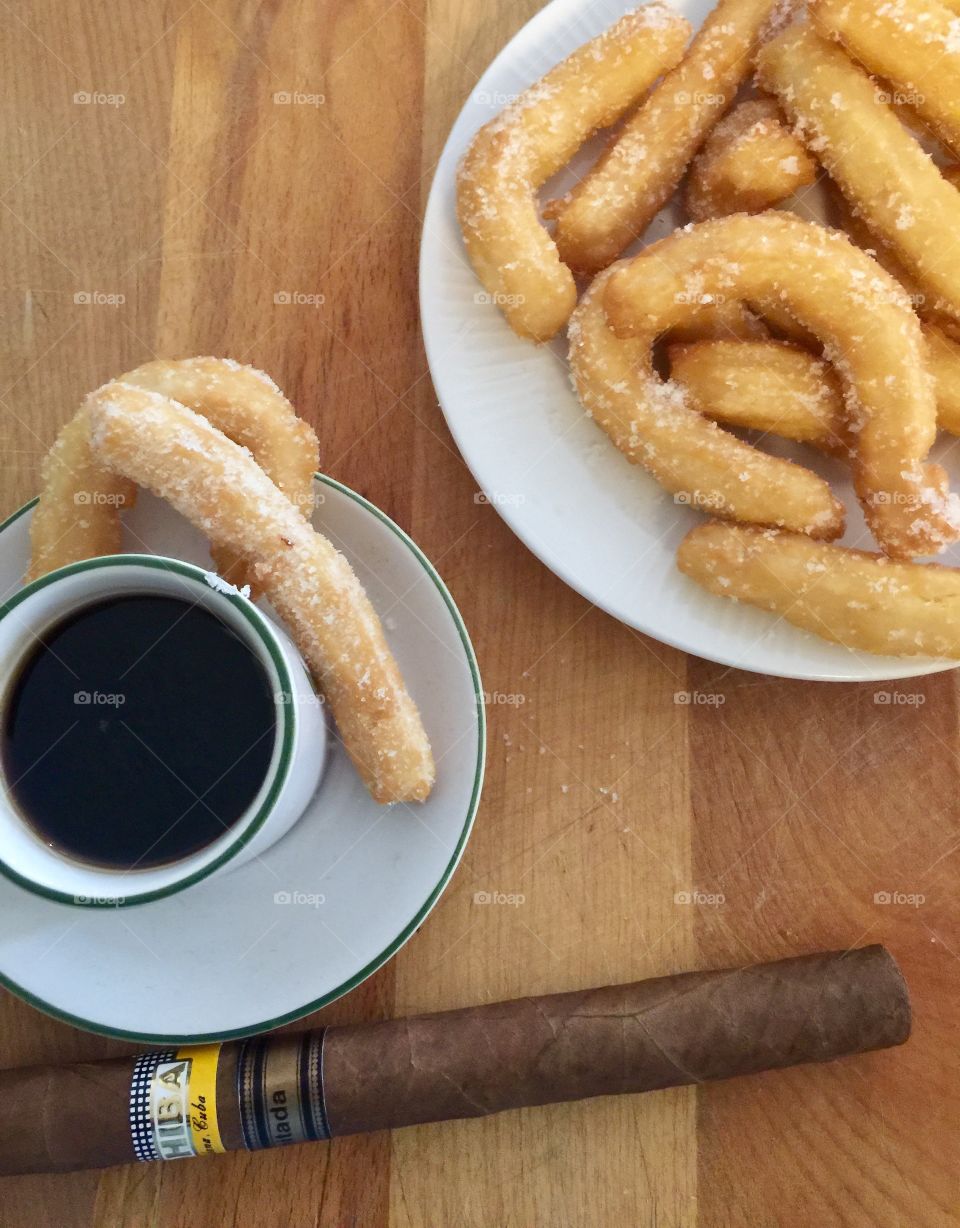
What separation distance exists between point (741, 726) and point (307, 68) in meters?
0.80

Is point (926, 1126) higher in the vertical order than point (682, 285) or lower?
lower

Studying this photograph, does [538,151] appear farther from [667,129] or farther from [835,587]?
[835,587]

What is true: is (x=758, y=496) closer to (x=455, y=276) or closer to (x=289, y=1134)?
(x=455, y=276)

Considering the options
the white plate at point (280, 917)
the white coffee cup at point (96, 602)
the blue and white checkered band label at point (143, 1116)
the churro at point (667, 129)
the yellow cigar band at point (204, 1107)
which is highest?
the churro at point (667, 129)

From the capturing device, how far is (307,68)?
1095mm

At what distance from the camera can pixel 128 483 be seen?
876 mm

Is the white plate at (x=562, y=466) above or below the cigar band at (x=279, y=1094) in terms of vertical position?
above

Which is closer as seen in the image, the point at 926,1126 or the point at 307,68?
the point at 926,1126

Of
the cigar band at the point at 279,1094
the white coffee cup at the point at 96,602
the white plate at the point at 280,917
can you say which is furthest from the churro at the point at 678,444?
the cigar band at the point at 279,1094

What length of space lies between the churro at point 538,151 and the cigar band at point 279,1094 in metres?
0.67

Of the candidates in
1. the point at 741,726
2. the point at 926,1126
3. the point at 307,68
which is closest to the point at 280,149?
the point at 307,68

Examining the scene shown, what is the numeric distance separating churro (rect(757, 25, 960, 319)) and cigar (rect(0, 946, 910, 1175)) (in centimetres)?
61

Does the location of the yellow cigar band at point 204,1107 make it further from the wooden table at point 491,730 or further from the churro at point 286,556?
the churro at point 286,556

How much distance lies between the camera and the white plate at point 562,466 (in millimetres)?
937
